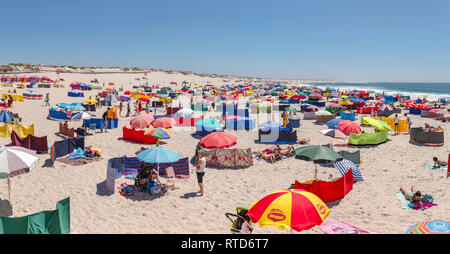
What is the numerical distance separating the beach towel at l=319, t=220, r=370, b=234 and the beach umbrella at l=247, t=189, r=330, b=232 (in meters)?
1.62

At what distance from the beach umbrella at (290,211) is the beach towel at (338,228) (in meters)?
1.62

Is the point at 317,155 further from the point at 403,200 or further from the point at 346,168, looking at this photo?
the point at 403,200

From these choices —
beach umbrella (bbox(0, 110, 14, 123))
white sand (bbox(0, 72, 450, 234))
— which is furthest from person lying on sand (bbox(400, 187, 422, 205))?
beach umbrella (bbox(0, 110, 14, 123))

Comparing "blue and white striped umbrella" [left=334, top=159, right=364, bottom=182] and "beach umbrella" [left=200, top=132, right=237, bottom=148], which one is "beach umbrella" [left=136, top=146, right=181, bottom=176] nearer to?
"beach umbrella" [left=200, top=132, right=237, bottom=148]

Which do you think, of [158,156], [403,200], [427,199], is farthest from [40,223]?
[427,199]

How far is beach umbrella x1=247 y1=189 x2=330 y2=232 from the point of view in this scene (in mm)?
4910

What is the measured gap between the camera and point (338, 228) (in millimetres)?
6617

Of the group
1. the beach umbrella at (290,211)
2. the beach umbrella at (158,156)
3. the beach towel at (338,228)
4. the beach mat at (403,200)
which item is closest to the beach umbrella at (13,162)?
the beach umbrella at (158,156)

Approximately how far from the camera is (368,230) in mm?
6949

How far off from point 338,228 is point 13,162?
27.1 feet

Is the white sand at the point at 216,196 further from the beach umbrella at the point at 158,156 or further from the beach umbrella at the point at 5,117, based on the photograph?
the beach umbrella at the point at 5,117

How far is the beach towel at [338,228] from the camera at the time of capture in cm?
641
